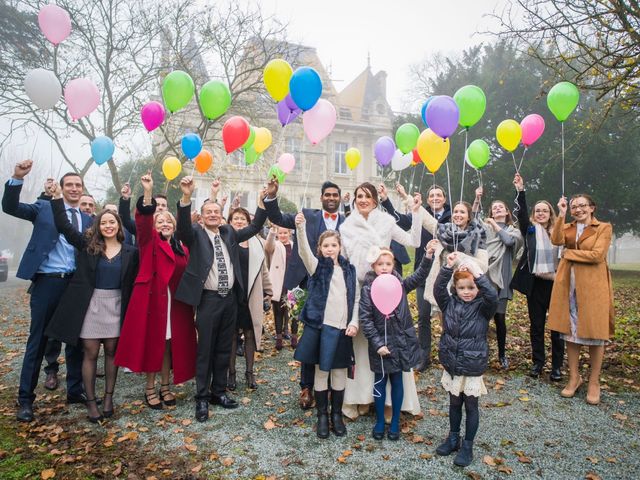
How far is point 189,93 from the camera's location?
5.51 meters

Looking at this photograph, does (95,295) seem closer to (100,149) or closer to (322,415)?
(100,149)

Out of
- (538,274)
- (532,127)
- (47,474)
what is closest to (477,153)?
(532,127)

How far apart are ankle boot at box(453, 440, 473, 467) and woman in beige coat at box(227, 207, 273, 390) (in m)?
2.61

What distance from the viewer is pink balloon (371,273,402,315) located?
11.7ft

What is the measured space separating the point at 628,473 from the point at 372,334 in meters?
2.25

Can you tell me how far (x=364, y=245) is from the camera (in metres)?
4.21

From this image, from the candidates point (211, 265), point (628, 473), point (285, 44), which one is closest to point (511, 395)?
point (628, 473)

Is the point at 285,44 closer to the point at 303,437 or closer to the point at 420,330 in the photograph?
the point at 420,330

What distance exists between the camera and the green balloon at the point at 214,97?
209 inches

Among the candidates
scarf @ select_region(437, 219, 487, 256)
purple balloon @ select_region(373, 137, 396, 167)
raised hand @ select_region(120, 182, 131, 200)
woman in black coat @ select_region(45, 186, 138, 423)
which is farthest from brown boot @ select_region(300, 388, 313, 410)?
purple balloon @ select_region(373, 137, 396, 167)

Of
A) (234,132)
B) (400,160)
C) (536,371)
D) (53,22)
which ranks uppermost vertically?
(53,22)

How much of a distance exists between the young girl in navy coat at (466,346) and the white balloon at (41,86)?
4.93m

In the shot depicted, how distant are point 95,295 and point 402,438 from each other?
3329 mm

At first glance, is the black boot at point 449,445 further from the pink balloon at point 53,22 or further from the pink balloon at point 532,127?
the pink balloon at point 53,22
